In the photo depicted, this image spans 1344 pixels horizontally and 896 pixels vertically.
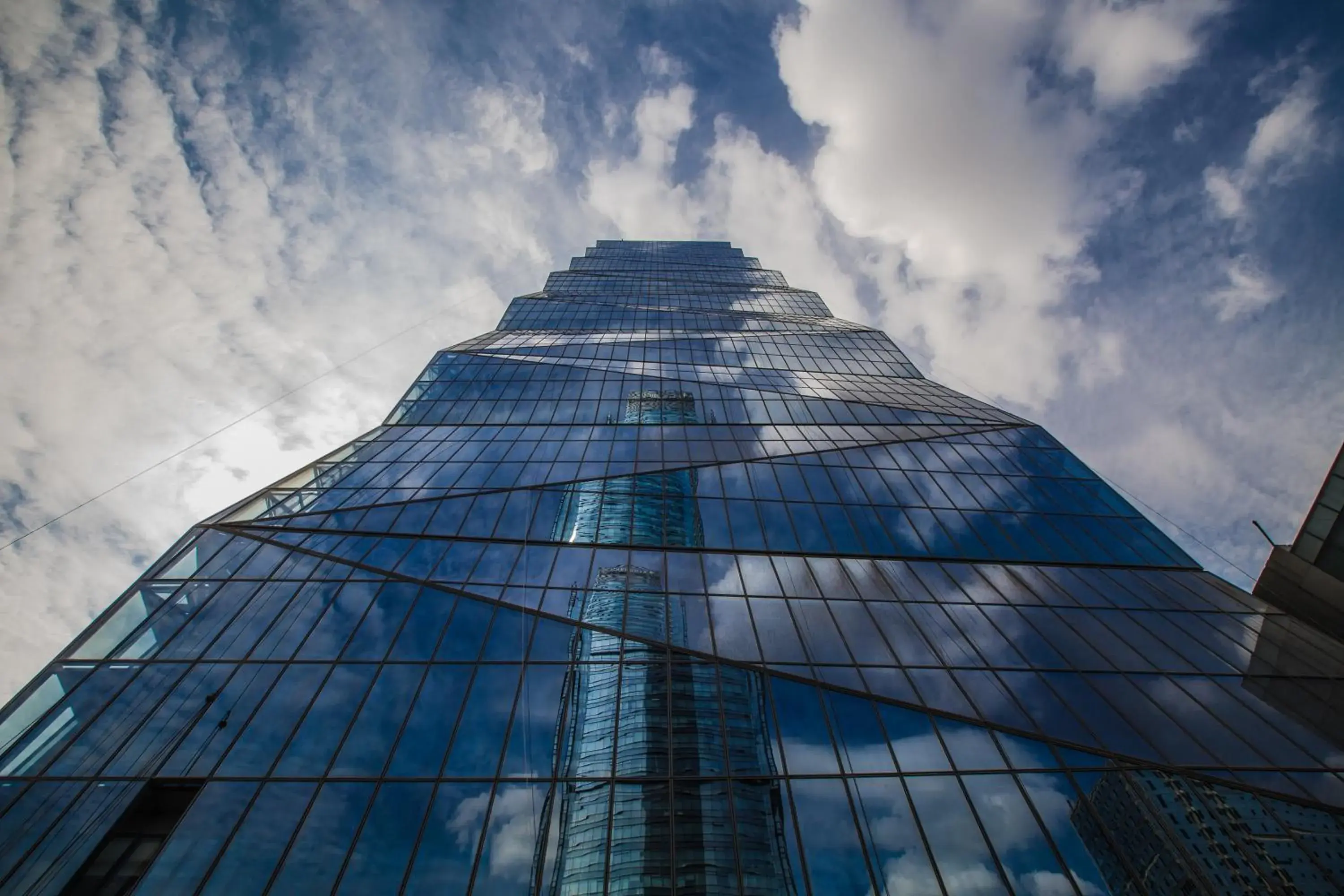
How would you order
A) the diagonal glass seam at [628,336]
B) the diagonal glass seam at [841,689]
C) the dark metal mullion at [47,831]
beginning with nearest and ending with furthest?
the dark metal mullion at [47,831]
the diagonal glass seam at [841,689]
the diagonal glass seam at [628,336]

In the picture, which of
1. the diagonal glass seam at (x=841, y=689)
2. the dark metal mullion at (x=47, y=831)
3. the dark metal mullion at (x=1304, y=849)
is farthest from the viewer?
the diagonal glass seam at (x=841, y=689)

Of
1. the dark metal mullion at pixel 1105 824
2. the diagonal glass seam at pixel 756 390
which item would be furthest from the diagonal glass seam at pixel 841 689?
the diagonal glass seam at pixel 756 390

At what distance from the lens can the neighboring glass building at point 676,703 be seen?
36.0 feet

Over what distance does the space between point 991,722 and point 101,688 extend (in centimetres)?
2198

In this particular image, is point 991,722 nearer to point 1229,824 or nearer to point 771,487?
point 1229,824

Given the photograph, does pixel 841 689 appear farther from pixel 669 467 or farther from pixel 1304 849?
pixel 669 467

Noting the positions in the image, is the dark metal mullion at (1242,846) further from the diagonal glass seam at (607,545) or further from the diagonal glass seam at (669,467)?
the diagonal glass seam at (669,467)

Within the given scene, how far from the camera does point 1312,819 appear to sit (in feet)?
40.8

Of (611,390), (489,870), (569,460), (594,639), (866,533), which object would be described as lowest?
(489,870)

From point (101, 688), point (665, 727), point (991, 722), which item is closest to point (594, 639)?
point (665, 727)

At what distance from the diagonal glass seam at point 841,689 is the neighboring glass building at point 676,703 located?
11cm

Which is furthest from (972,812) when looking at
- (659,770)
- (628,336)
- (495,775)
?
(628,336)

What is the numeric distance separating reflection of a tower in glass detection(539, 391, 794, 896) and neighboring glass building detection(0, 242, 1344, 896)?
0.21 feet

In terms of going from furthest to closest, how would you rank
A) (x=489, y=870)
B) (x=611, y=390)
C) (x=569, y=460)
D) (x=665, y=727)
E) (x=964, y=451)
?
(x=611, y=390), (x=964, y=451), (x=569, y=460), (x=665, y=727), (x=489, y=870)
